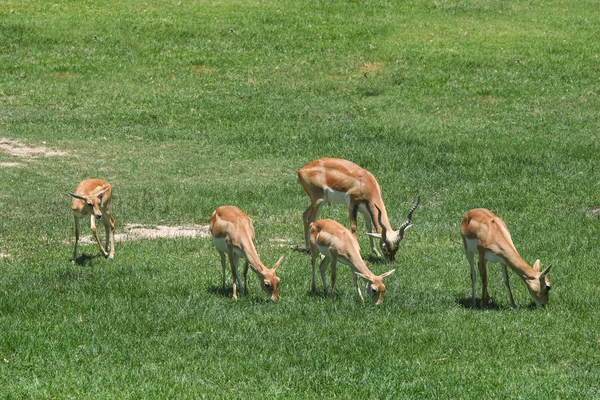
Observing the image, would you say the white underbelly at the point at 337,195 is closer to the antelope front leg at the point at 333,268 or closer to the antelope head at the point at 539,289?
the antelope front leg at the point at 333,268

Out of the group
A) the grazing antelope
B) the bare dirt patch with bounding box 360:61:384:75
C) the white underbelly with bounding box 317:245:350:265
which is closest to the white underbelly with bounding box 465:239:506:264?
the grazing antelope

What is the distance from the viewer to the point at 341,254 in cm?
1349

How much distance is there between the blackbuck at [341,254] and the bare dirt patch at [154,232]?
4.13 m

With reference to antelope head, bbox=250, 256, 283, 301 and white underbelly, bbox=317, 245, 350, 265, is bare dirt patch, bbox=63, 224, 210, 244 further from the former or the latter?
antelope head, bbox=250, 256, 283, 301

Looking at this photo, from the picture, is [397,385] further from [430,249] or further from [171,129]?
[171,129]

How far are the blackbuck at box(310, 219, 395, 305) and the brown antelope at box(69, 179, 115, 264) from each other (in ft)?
13.0

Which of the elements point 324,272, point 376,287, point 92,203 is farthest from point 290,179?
point 376,287

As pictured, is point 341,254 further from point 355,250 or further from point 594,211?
point 594,211

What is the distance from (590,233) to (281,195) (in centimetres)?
637

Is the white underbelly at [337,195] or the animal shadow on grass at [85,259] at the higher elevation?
the white underbelly at [337,195]

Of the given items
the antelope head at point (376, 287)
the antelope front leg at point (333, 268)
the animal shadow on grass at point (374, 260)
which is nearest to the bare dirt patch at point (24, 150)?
the animal shadow on grass at point (374, 260)

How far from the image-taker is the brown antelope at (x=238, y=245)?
13.1m

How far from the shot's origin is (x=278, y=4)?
37844mm

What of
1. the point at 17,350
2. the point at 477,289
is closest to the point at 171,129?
the point at 477,289
